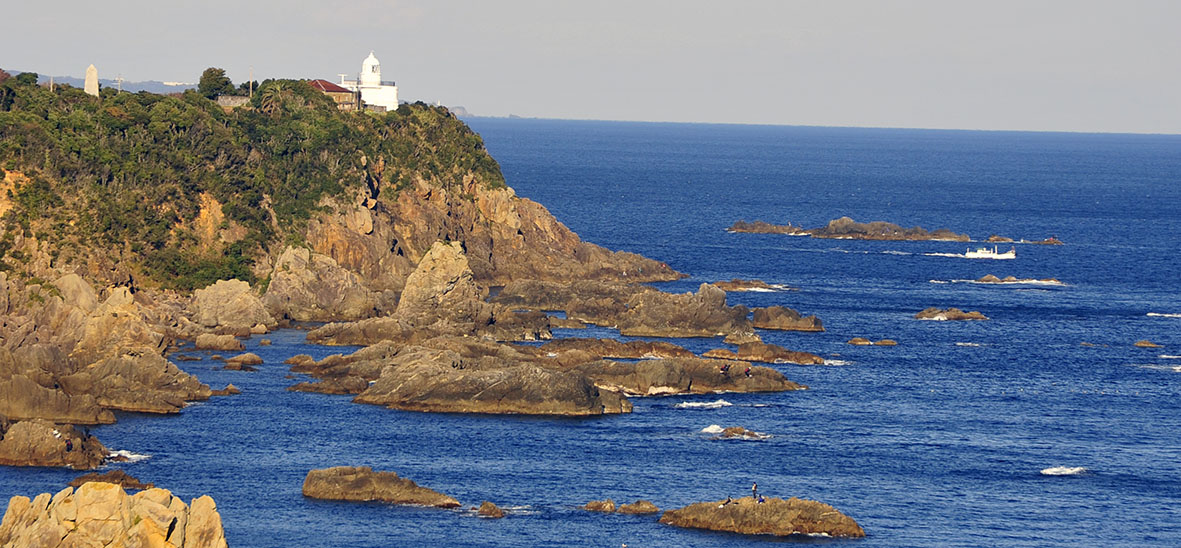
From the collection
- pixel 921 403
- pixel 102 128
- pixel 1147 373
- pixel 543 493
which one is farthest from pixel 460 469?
pixel 102 128

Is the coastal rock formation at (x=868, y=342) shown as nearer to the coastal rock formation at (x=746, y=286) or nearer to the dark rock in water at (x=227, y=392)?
the coastal rock formation at (x=746, y=286)

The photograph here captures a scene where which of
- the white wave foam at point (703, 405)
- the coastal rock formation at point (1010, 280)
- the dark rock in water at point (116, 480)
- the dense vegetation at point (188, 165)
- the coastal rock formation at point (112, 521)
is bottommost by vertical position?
the white wave foam at point (703, 405)

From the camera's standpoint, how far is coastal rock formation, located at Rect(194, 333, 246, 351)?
13500cm

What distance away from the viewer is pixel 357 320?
149000 millimetres

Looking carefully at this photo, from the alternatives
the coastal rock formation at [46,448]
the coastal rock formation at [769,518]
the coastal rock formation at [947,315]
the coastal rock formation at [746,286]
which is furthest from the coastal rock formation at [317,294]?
the coastal rock formation at [769,518]

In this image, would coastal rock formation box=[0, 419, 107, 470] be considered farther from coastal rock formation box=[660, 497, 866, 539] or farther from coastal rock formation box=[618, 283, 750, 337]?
coastal rock formation box=[618, 283, 750, 337]

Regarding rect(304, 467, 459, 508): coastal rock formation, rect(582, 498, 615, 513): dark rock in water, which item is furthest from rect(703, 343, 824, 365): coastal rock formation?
rect(304, 467, 459, 508): coastal rock formation

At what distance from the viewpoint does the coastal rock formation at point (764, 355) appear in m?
135

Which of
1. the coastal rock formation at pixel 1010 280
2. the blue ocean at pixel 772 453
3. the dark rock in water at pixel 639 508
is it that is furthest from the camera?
the coastal rock formation at pixel 1010 280

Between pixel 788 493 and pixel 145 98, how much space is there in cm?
10353

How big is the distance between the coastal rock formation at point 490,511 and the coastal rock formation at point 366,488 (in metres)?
1.65

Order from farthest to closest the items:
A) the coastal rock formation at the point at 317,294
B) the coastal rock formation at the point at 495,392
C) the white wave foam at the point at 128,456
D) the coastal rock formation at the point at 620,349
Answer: the coastal rock formation at the point at 317,294 → the coastal rock formation at the point at 620,349 → the coastal rock formation at the point at 495,392 → the white wave foam at the point at 128,456

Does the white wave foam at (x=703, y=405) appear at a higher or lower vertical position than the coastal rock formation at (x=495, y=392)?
lower

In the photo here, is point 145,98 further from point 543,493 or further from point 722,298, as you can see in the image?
point 543,493
